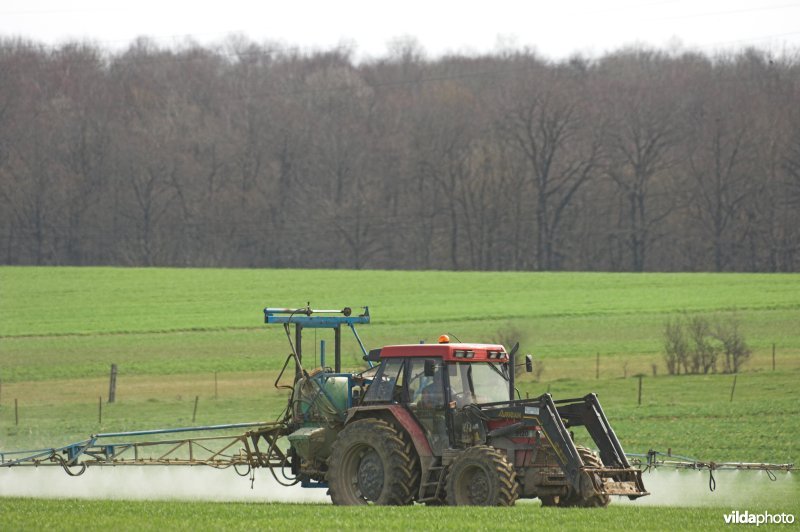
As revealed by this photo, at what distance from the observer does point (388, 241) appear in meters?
99.1

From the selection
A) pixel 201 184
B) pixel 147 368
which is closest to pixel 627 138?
pixel 201 184

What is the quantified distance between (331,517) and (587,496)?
130 inches

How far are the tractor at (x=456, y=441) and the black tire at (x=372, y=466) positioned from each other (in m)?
0.01

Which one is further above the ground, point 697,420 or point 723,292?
point 723,292

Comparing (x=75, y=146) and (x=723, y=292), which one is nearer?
(x=723, y=292)

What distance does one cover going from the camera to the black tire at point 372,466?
17812mm

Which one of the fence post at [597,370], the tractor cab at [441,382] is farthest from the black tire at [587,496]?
the fence post at [597,370]

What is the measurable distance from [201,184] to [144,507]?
89.6 metres

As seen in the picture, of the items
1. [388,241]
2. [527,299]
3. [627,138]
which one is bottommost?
[527,299]

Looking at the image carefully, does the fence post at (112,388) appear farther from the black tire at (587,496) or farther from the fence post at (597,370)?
the black tire at (587,496)

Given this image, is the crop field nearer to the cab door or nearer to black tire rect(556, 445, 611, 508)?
black tire rect(556, 445, 611, 508)

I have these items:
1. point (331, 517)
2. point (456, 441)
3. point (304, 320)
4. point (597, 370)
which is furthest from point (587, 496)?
point (597, 370)

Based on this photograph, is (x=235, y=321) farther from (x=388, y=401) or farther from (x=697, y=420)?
(x=388, y=401)

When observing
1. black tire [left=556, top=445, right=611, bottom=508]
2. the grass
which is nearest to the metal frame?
the grass
